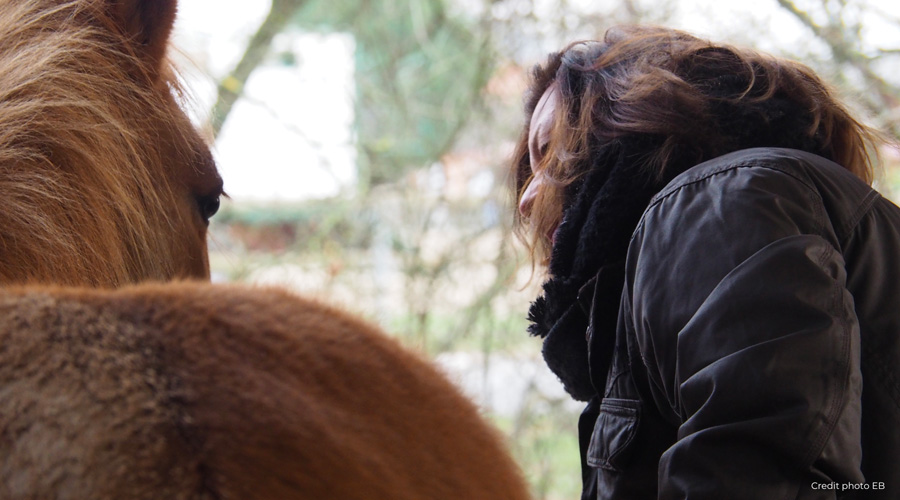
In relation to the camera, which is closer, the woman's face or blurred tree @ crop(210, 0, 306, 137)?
the woman's face

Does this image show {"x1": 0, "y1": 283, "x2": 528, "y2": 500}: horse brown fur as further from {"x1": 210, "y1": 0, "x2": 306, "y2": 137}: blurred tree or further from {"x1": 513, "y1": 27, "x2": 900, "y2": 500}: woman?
{"x1": 210, "y1": 0, "x2": 306, "y2": 137}: blurred tree

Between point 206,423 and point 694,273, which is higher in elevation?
point 694,273

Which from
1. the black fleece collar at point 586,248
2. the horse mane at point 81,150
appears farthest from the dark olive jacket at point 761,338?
the horse mane at point 81,150

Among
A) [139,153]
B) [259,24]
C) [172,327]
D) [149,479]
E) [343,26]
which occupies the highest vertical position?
[343,26]

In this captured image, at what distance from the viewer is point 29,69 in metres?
1.08

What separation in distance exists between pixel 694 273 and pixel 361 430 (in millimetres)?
547

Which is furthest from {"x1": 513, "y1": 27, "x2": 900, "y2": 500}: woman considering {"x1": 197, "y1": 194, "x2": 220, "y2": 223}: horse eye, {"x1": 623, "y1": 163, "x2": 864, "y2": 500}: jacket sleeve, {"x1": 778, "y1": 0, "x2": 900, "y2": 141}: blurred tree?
{"x1": 778, "y1": 0, "x2": 900, "y2": 141}: blurred tree

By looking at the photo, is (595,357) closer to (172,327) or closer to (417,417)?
(417,417)

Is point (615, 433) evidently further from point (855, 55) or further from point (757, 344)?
point (855, 55)

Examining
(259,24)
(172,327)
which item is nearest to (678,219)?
(172,327)

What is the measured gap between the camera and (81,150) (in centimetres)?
105

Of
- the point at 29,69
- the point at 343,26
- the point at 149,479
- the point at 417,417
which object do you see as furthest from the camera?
the point at 343,26

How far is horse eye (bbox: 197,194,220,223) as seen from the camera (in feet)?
4.39

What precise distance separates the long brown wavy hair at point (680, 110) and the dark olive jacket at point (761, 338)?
0.14 meters
